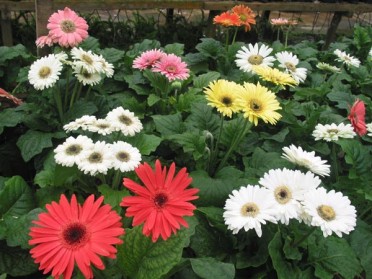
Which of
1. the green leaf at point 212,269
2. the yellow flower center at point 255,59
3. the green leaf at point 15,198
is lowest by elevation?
the green leaf at point 15,198

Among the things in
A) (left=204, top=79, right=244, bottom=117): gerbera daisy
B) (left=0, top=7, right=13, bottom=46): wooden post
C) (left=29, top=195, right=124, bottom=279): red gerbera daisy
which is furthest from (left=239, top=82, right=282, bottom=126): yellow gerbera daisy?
(left=0, top=7, right=13, bottom=46): wooden post

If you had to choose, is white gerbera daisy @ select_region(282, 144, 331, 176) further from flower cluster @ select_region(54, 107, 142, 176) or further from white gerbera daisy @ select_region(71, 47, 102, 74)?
white gerbera daisy @ select_region(71, 47, 102, 74)

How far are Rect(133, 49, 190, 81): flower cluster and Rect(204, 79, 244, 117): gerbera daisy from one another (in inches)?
16.2

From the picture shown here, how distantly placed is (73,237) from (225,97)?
719 millimetres

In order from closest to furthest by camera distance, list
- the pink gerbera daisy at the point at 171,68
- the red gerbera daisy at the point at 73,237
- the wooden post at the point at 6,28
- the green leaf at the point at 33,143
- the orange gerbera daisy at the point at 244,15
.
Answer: the red gerbera daisy at the point at 73,237
the green leaf at the point at 33,143
the pink gerbera daisy at the point at 171,68
the orange gerbera daisy at the point at 244,15
the wooden post at the point at 6,28

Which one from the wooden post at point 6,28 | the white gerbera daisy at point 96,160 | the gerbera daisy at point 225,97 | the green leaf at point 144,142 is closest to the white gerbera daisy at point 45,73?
the green leaf at point 144,142

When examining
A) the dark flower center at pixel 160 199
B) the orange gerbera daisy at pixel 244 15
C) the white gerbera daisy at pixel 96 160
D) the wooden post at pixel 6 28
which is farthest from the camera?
the wooden post at pixel 6 28

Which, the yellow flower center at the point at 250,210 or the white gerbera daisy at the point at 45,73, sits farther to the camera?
the white gerbera daisy at the point at 45,73

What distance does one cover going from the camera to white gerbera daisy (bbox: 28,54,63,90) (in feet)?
5.32

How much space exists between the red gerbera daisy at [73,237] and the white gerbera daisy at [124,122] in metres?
0.48

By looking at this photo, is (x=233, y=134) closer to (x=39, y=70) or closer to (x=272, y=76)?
(x=272, y=76)

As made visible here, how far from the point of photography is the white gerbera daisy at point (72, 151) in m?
1.25

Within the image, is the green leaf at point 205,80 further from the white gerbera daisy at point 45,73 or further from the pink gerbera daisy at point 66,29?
the white gerbera daisy at point 45,73

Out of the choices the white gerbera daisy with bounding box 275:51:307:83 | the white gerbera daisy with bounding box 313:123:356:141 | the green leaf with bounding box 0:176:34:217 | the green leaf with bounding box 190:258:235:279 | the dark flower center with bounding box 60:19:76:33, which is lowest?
the green leaf with bounding box 0:176:34:217
